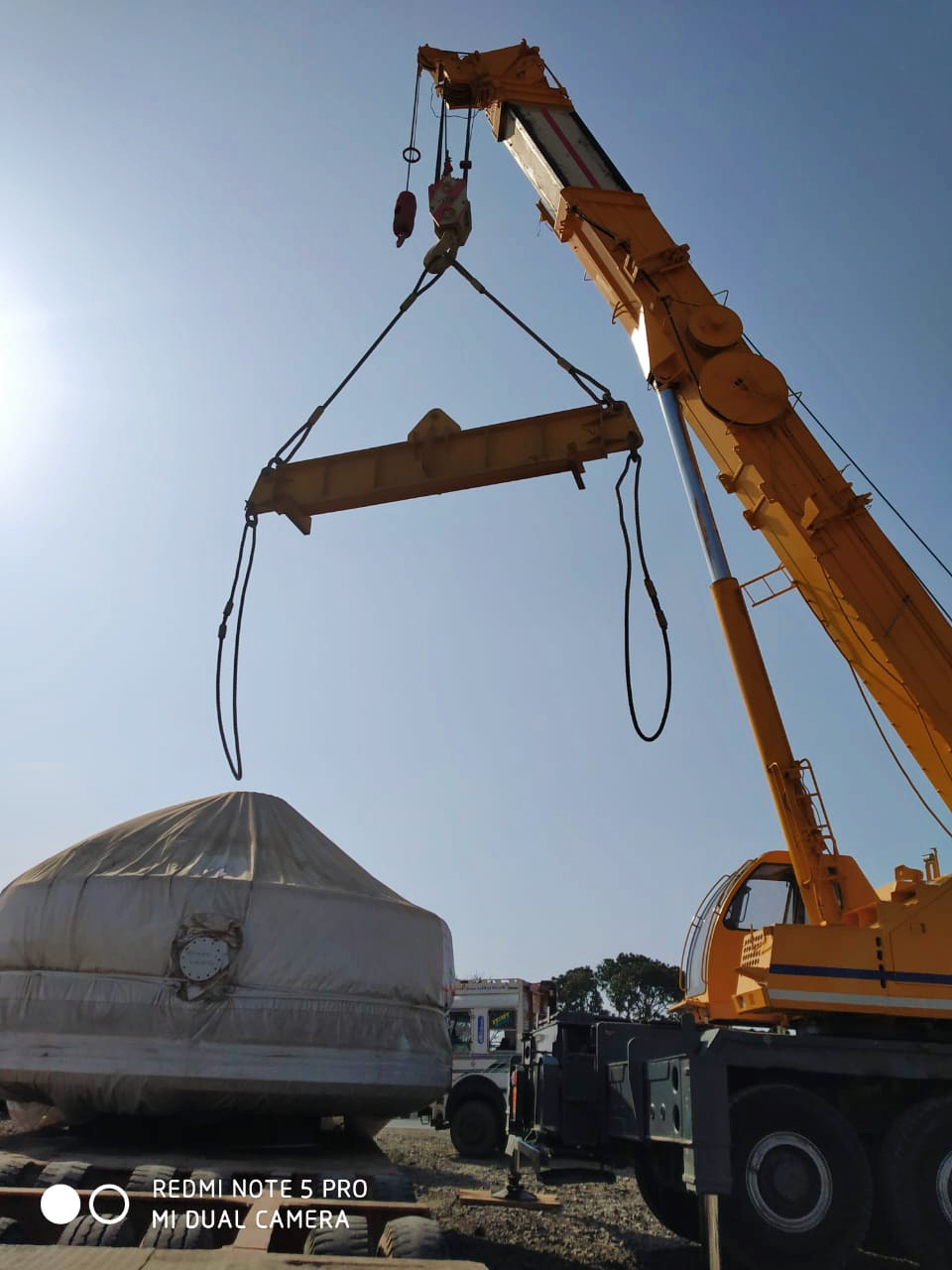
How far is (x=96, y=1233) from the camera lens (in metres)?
4.68

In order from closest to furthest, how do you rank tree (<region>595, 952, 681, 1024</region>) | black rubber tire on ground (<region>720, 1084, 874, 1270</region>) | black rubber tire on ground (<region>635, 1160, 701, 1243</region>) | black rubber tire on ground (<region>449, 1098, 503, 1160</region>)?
black rubber tire on ground (<region>720, 1084, 874, 1270</region>) → black rubber tire on ground (<region>635, 1160, 701, 1243</region>) → black rubber tire on ground (<region>449, 1098, 503, 1160</region>) → tree (<region>595, 952, 681, 1024</region>)

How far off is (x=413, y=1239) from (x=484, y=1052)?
1023 cm

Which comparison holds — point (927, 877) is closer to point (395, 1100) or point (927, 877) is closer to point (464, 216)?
point (395, 1100)

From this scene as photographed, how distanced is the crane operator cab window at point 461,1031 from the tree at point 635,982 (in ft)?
99.7

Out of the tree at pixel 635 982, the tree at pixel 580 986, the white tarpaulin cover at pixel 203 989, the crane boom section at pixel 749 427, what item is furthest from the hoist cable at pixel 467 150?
the tree at pixel 580 986

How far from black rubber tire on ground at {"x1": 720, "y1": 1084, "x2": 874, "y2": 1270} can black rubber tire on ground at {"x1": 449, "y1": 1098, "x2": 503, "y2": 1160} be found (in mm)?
7702

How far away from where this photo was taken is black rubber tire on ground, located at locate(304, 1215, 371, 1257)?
14.3 ft

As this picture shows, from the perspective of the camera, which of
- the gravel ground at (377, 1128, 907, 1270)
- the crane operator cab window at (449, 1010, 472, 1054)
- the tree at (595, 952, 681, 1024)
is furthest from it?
the tree at (595, 952, 681, 1024)

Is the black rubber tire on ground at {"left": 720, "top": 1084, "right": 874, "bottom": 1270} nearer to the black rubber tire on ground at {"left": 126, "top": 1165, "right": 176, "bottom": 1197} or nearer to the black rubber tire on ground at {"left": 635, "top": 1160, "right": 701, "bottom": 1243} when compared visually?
the black rubber tire on ground at {"left": 635, "top": 1160, "right": 701, "bottom": 1243}

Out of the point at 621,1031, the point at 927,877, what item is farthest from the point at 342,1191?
the point at 927,877

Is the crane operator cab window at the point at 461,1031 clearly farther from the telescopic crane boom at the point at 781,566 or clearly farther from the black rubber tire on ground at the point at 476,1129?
the telescopic crane boom at the point at 781,566

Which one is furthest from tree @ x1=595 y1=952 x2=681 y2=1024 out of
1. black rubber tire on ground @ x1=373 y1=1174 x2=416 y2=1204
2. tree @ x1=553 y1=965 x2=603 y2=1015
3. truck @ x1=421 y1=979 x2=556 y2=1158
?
black rubber tire on ground @ x1=373 y1=1174 x2=416 y2=1204

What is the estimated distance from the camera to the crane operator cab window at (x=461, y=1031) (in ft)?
46.2

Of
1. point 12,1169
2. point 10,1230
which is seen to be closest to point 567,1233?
point 12,1169
